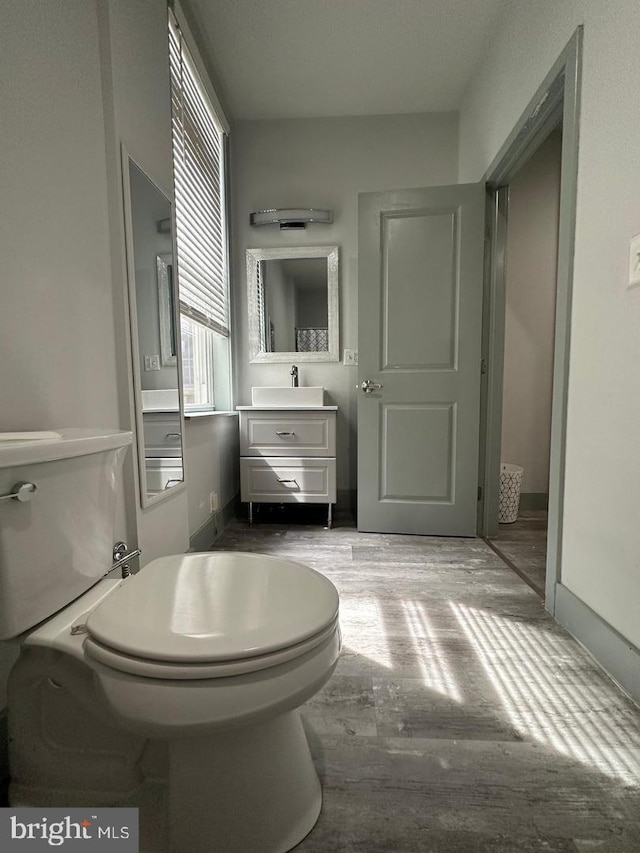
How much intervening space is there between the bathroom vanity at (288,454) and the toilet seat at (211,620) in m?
1.47

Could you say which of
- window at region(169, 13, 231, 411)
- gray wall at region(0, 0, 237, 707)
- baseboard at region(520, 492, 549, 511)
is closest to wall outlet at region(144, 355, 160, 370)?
gray wall at region(0, 0, 237, 707)

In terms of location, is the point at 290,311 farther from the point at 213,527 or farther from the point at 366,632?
the point at 366,632

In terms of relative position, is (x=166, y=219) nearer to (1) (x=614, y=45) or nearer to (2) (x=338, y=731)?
(1) (x=614, y=45)

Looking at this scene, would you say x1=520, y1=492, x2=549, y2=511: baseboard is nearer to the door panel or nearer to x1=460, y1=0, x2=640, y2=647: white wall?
the door panel

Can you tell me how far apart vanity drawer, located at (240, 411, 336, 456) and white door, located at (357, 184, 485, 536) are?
203mm

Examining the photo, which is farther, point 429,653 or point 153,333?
point 153,333

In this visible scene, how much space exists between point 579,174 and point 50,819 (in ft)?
6.72

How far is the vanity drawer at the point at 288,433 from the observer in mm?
2230

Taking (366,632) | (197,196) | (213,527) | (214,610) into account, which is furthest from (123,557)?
(197,196)

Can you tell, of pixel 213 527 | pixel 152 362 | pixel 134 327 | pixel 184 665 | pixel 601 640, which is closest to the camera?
pixel 184 665

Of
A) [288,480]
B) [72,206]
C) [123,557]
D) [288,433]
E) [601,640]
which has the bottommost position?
[601,640]

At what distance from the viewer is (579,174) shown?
1263mm

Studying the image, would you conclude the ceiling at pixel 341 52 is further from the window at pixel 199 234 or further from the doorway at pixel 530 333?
the doorway at pixel 530 333

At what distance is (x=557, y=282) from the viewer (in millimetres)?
1440
